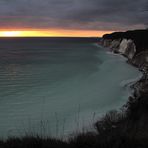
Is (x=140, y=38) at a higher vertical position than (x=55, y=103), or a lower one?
higher

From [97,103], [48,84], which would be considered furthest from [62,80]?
[97,103]

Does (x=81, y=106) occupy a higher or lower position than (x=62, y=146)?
lower

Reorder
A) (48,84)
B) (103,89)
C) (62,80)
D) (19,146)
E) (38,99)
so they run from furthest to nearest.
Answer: (62,80)
(48,84)
(103,89)
(38,99)
(19,146)

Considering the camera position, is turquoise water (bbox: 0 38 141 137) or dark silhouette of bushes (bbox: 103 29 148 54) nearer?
Answer: turquoise water (bbox: 0 38 141 137)

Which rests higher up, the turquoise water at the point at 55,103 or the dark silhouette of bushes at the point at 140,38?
the dark silhouette of bushes at the point at 140,38

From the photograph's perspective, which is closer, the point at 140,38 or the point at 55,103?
the point at 55,103

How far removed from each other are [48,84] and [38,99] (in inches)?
231

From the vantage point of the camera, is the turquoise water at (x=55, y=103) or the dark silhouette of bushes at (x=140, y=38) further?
the dark silhouette of bushes at (x=140, y=38)

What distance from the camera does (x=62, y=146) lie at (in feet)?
17.7

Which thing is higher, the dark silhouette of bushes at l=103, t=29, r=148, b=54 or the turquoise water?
the dark silhouette of bushes at l=103, t=29, r=148, b=54

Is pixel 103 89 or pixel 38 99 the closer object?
pixel 38 99

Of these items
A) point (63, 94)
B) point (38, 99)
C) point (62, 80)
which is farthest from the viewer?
point (62, 80)

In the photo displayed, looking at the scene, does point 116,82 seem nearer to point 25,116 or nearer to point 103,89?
point 103,89

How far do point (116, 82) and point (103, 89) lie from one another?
415 cm
